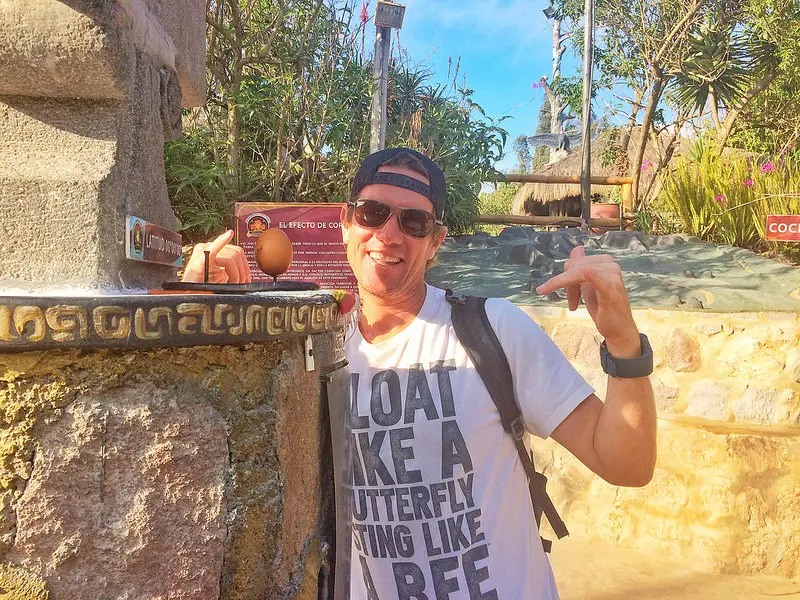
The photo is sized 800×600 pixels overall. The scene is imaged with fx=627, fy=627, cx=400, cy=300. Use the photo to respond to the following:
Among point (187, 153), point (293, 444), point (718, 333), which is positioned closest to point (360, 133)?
point (187, 153)

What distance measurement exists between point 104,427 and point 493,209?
54.6 feet

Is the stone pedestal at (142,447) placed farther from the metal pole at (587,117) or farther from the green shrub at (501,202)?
the green shrub at (501,202)

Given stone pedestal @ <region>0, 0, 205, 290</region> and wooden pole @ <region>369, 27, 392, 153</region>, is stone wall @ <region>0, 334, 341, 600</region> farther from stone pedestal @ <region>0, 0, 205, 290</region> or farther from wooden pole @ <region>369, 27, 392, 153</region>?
wooden pole @ <region>369, 27, 392, 153</region>

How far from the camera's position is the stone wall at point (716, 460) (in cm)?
341

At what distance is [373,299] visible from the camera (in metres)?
1.49

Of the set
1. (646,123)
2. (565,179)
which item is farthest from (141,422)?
(646,123)

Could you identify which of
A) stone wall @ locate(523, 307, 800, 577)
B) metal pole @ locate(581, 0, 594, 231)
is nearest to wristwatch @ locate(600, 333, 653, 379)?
stone wall @ locate(523, 307, 800, 577)

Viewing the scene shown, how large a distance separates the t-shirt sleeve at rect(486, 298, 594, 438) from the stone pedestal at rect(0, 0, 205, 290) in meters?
0.83

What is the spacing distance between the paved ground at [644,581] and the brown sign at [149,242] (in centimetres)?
278

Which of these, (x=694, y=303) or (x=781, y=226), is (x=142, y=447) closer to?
(x=694, y=303)

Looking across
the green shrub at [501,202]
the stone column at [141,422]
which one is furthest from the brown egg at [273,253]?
the green shrub at [501,202]

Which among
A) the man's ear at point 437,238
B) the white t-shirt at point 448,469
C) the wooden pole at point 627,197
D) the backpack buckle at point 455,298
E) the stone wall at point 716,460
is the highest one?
the wooden pole at point 627,197

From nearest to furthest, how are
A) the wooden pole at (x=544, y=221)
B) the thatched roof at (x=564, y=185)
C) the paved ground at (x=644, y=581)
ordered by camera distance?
the paved ground at (x=644, y=581), the wooden pole at (x=544, y=221), the thatched roof at (x=564, y=185)

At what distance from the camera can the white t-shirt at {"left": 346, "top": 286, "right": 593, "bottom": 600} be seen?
51.1 inches
